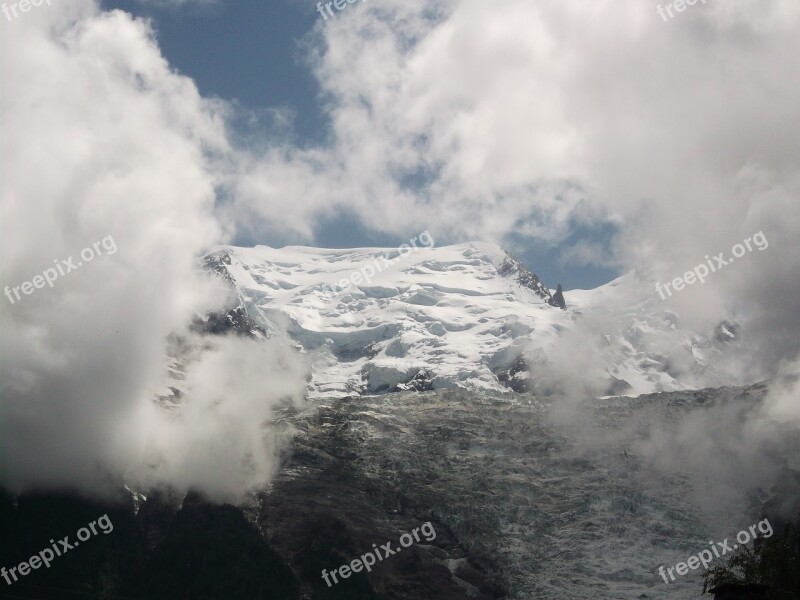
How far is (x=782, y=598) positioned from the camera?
368ft

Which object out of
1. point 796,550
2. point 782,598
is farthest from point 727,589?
point 796,550

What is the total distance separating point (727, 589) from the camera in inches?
3765

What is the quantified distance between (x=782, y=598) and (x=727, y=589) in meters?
21.3

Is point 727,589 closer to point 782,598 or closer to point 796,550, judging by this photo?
point 782,598

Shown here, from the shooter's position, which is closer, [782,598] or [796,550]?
[782,598]

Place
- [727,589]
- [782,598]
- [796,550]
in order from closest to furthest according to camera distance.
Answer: [727,589]
[782,598]
[796,550]

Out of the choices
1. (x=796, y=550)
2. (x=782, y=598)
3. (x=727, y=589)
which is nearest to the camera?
(x=727, y=589)

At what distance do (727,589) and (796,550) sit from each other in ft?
138

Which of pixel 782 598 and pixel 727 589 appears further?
pixel 782 598

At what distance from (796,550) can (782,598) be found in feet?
70.5

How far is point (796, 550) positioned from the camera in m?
132
